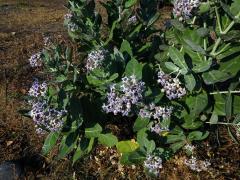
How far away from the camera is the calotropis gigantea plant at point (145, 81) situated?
321cm

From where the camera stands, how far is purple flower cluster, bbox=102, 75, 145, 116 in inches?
118

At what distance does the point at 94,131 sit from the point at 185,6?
1347mm

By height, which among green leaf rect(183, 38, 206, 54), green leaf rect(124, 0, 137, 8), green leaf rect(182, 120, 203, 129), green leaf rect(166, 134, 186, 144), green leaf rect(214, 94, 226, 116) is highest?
green leaf rect(124, 0, 137, 8)

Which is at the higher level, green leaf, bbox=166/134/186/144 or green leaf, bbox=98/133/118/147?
green leaf, bbox=98/133/118/147

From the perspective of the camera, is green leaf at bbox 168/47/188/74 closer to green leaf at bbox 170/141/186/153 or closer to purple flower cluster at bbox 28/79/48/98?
green leaf at bbox 170/141/186/153

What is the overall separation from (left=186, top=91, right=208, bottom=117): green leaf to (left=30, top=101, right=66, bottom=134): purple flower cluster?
3.46ft

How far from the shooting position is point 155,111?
3.47m

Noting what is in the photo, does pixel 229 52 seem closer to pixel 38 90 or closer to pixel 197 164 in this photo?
pixel 197 164

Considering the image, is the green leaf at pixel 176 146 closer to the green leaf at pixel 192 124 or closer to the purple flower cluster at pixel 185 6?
the green leaf at pixel 192 124

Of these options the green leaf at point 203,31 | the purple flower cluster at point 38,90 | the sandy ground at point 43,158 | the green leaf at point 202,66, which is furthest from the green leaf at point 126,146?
the green leaf at point 203,31

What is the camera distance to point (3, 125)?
4.79 meters

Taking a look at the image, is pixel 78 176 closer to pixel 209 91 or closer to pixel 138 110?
pixel 138 110

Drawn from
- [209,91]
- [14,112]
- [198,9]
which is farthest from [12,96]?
[198,9]

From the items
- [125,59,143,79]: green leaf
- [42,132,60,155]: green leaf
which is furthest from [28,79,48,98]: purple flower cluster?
[125,59,143,79]: green leaf
